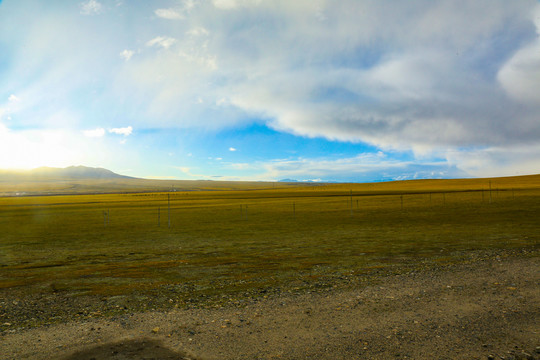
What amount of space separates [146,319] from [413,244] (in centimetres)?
1759

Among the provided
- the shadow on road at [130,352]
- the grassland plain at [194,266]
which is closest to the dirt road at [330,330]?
the shadow on road at [130,352]

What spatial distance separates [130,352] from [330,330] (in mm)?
4187

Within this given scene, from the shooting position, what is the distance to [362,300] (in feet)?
29.3

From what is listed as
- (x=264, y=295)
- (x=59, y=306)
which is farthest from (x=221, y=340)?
(x=59, y=306)

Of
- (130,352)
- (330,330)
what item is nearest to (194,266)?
(130,352)

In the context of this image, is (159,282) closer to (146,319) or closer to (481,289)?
(146,319)

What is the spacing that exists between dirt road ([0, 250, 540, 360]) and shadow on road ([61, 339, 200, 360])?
0.02 m

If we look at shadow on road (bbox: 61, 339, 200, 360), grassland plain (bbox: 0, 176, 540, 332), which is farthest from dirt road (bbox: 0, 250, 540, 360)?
grassland plain (bbox: 0, 176, 540, 332)

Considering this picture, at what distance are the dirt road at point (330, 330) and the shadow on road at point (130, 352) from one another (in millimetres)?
19

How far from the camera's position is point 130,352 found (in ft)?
20.6

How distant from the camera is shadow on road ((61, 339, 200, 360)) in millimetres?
6051

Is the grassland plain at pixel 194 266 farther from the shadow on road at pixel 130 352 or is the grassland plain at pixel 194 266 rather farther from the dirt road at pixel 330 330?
the shadow on road at pixel 130 352

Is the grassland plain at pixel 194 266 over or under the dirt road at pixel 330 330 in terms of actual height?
under

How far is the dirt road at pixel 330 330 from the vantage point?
6133mm
